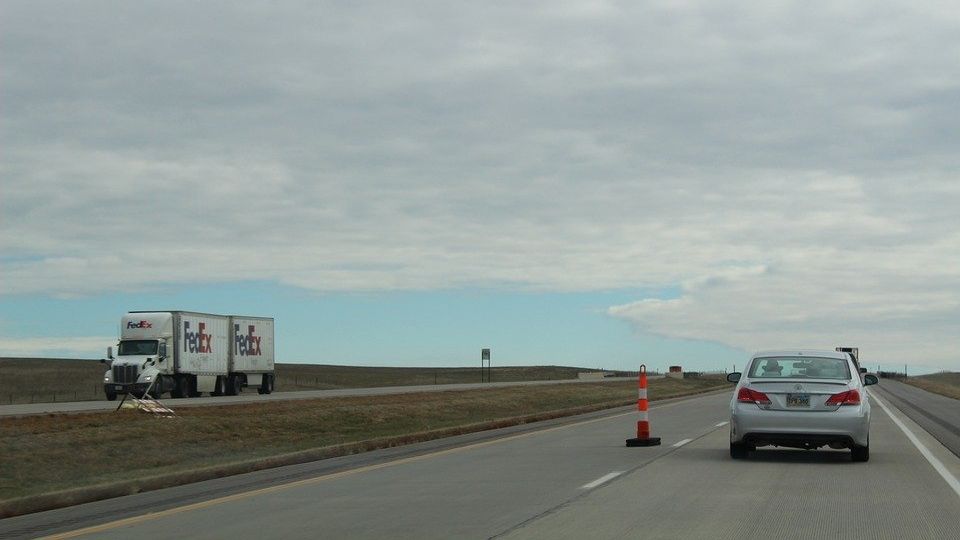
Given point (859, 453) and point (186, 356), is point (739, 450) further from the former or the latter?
point (186, 356)

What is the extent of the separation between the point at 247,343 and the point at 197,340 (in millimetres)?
7684

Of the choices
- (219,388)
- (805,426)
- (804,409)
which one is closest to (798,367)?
(804,409)

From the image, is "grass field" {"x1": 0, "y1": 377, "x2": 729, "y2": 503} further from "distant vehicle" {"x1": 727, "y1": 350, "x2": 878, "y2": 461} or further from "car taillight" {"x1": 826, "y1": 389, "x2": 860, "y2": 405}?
"car taillight" {"x1": 826, "y1": 389, "x2": 860, "y2": 405}

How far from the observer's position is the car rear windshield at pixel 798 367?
18438 mm

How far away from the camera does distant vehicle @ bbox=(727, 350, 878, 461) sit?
1770cm

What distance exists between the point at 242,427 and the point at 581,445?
7.94m

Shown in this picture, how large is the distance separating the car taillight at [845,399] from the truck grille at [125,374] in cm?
3590

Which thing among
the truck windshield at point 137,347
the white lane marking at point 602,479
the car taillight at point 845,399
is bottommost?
the white lane marking at point 602,479

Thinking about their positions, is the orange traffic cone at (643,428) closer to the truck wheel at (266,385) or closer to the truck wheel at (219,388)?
the truck wheel at (219,388)

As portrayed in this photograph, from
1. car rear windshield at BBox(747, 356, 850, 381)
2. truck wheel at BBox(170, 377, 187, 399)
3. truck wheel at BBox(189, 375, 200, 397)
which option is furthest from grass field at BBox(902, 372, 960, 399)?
car rear windshield at BBox(747, 356, 850, 381)

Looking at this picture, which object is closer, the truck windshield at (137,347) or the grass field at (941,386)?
the truck windshield at (137,347)

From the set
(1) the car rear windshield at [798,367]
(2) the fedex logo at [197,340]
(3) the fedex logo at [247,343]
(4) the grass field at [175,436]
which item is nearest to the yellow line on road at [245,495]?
(4) the grass field at [175,436]

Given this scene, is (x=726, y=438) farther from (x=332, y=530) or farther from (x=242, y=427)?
(x=332, y=530)

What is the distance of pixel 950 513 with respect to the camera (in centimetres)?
1237
